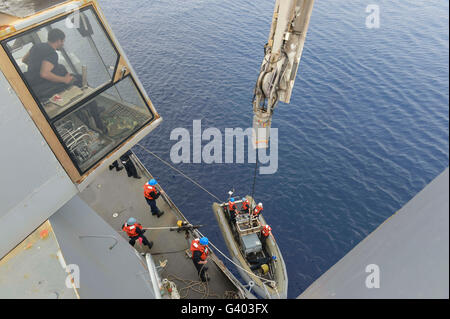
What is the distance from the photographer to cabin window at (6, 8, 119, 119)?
16.7ft

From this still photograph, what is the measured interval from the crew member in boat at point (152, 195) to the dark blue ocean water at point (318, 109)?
19.7 ft

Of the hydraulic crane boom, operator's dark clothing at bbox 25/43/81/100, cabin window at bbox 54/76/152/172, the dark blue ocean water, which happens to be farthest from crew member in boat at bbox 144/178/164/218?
the dark blue ocean water

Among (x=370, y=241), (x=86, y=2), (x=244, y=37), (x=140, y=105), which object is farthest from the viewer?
(x=244, y=37)

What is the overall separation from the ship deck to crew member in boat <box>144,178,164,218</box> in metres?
0.25

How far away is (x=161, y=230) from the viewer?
1035 centimetres

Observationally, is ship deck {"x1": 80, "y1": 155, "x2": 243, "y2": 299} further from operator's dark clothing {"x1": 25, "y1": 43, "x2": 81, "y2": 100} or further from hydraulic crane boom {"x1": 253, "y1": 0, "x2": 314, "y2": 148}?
operator's dark clothing {"x1": 25, "y1": 43, "x2": 81, "y2": 100}

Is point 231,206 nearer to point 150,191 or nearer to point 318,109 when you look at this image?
point 150,191

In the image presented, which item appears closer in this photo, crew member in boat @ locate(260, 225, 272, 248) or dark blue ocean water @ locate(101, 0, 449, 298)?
crew member in boat @ locate(260, 225, 272, 248)

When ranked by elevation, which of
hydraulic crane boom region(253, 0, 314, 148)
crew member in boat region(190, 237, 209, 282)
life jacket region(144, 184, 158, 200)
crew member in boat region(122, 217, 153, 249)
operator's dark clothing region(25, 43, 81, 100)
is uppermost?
operator's dark clothing region(25, 43, 81, 100)

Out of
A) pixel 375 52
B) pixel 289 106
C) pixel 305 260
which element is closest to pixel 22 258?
pixel 305 260

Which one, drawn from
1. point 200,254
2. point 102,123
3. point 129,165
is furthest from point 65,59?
point 129,165

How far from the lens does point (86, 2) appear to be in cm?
576
